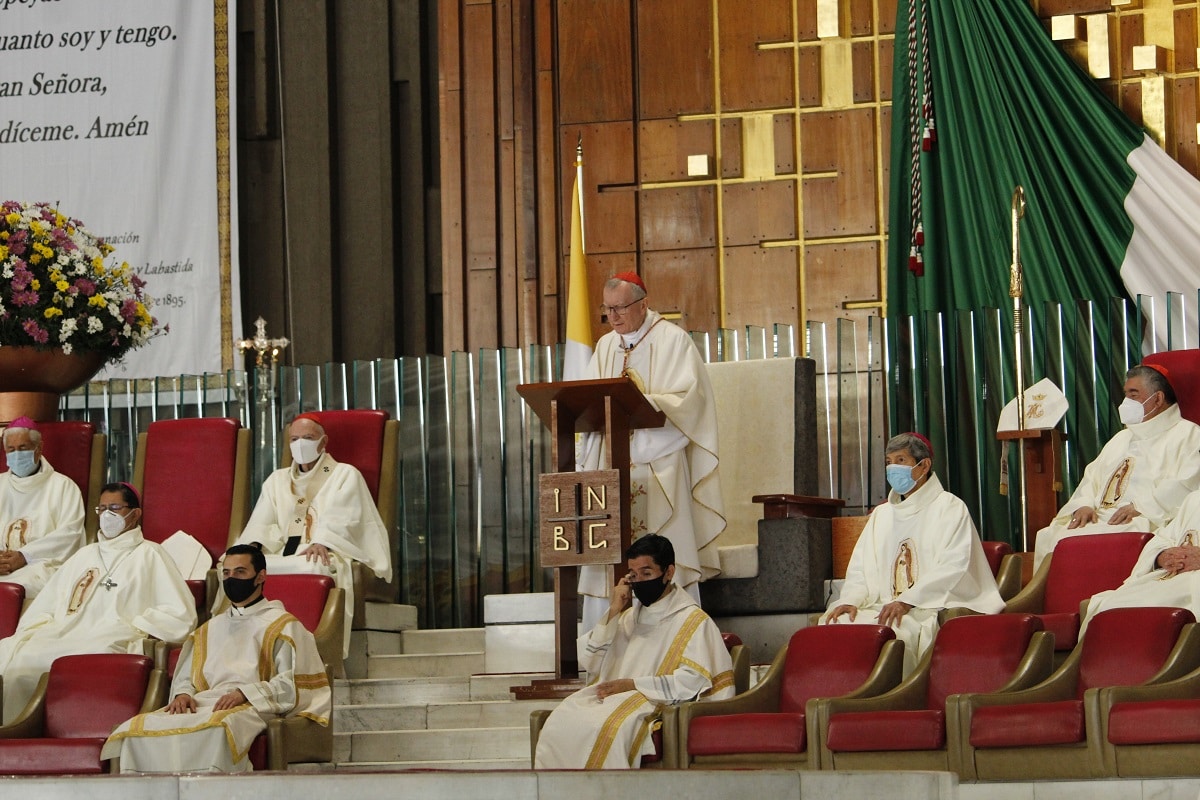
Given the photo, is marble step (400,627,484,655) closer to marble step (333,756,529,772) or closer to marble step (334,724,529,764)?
marble step (334,724,529,764)

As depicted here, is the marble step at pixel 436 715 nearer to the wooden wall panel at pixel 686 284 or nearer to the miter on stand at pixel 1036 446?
the miter on stand at pixel 1036 446

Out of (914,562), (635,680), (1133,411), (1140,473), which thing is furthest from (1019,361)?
(635,680)

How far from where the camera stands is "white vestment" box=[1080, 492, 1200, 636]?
6754mm

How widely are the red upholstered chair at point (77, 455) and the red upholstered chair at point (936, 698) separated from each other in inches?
178

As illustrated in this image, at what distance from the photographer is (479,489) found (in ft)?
33.4

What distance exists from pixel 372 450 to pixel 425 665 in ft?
3.98

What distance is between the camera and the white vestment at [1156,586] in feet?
22.2

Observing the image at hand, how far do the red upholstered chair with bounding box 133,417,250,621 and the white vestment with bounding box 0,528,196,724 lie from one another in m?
0.92

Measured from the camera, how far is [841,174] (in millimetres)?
11266

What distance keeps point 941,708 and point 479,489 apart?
13.8 feet

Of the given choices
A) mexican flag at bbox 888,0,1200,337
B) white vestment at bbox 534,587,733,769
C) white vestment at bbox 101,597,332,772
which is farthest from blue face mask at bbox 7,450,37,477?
mexican flag at bbox 888,0,1200,337

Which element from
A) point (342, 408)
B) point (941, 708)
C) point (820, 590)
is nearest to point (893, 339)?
point (820, 590)

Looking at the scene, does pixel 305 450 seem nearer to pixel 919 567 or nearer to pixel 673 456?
pixel 673 456

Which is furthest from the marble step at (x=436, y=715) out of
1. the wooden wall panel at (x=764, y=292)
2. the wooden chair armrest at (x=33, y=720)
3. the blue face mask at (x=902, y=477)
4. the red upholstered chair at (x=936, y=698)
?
the wooden wall panel at (x=764, y=292)
